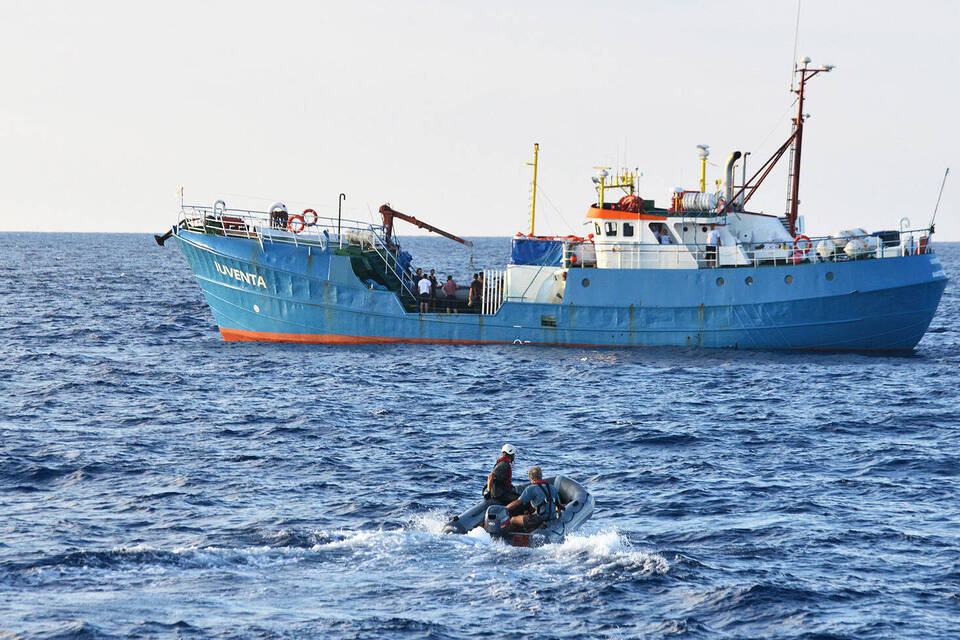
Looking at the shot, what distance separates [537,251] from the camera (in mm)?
38188

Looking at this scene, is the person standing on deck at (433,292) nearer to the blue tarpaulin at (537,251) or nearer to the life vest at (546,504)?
the blue tarpaulin at (537,251)

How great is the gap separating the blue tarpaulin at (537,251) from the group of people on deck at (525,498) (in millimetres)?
20507

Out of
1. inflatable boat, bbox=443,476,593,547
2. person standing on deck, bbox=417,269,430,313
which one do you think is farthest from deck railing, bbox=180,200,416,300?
inflatable boat, bbox=443,476,593,547

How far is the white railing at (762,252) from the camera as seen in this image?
35562 millimetres

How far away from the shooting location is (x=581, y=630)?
13727 millimetres

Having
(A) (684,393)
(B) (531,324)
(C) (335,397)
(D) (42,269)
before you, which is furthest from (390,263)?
(D) (42,269)

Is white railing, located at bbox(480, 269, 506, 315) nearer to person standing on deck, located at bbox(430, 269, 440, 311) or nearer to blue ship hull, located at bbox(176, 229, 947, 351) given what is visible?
blue ship hull, located at bbox(176, 229, 947, 351)

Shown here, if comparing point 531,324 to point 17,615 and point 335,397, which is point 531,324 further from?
point 17,615

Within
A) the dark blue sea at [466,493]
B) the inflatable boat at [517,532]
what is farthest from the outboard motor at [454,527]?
the dark blue sea at [466,493]

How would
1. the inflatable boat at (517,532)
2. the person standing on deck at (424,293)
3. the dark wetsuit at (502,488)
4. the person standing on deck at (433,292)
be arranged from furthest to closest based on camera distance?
the person standing on deck at (433,292)
the person standing on deck at (424,293)
the dark wetsuit at (502,488)
the inflatable boat at (517,532)

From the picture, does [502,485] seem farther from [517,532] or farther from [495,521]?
[517,532]

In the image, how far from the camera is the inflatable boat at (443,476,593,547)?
17.0m

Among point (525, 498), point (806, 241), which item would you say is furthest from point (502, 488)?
point (806, 241)

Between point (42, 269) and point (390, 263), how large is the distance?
68746 mm
